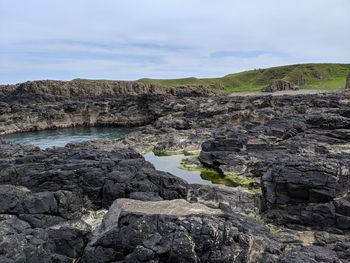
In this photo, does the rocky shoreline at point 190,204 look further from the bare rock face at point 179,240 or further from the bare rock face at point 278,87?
the bare rock face at point 278,87

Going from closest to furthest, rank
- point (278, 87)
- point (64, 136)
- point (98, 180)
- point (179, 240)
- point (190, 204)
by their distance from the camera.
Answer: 1. point (179, 240)
2. point (190, 204)
3. point (98, 180)
4. point (64, 136)
5. point (278, 87)

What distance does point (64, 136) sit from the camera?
97812 millimetres

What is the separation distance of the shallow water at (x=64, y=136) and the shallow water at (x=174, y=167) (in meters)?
35.9

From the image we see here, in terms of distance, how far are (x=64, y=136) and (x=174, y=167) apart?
5868 cm

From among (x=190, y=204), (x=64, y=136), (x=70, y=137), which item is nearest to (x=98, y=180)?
(x=190, y=204)

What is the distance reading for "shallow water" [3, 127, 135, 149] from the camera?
8936 centimetres

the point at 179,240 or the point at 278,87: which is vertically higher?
the point at 278,87

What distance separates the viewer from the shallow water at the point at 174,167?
41019 millimetres

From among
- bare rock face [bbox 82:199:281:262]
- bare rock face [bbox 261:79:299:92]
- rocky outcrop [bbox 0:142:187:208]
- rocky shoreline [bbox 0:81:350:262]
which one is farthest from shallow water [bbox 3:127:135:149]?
bare rock face [bbox 82:199:281:262]

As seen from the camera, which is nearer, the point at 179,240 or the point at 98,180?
the point at 179,240

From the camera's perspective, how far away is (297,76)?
603 feet

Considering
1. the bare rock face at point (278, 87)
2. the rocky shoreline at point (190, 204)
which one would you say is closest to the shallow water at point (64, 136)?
the rocky shoreline at point (190, 204)

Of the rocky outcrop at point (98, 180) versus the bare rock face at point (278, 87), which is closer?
the rocky outcrop at point (98, 180)

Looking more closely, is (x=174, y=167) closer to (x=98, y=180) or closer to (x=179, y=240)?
(x=98, y=180)
